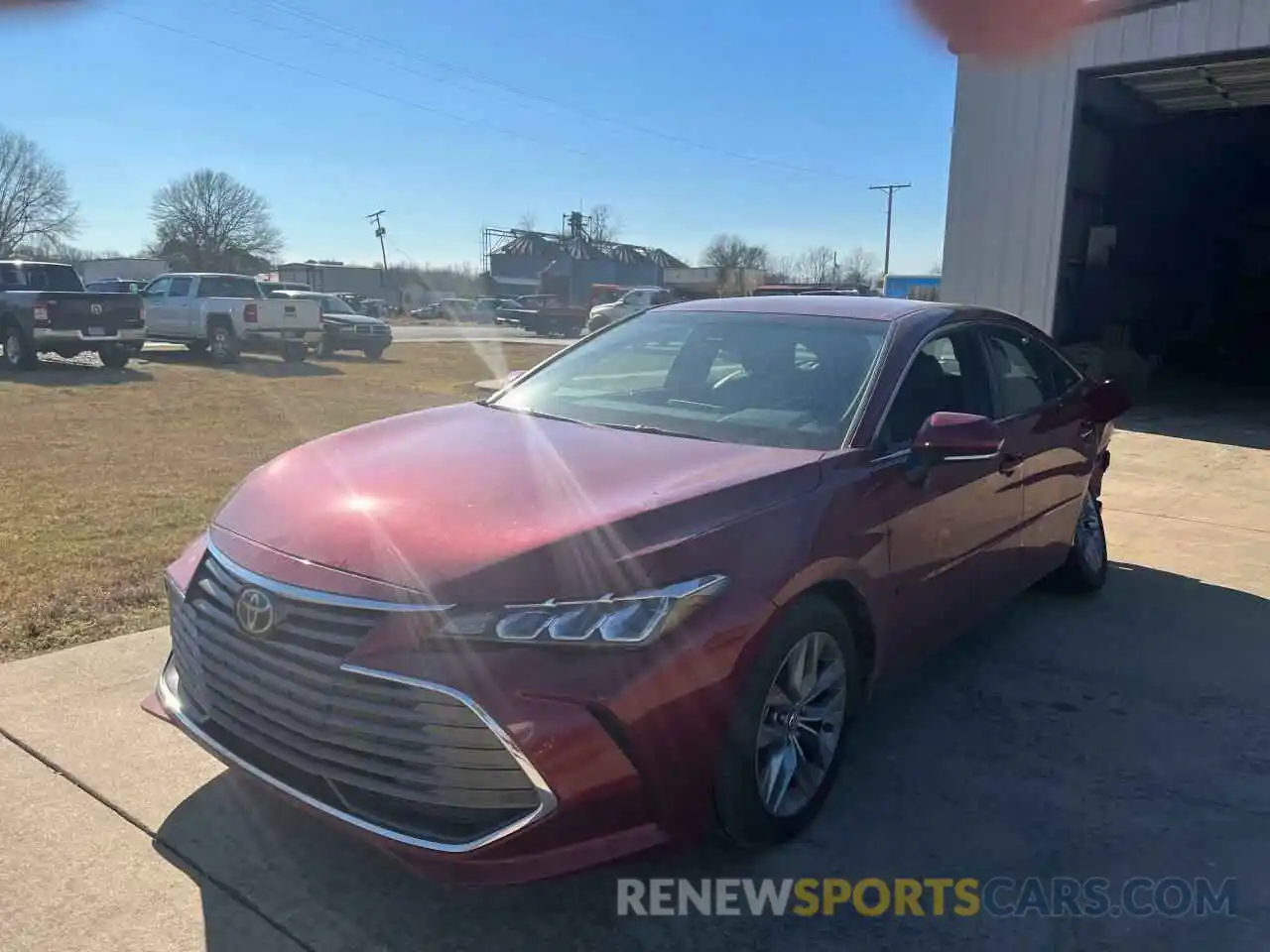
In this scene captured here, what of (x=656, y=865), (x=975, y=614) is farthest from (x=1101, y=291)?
(x=656, y=865)

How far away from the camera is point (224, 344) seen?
19766 millimetres

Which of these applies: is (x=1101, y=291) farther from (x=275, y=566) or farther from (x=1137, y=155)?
(x=275, y=566)

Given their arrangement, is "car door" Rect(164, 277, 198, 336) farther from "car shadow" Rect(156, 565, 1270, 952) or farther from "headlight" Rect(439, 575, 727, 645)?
"headlight" Rect(439, 575, 727, 645)

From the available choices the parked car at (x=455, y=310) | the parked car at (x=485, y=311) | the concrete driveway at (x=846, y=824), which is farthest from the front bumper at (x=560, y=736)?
the parked car at (x=455, y=310)

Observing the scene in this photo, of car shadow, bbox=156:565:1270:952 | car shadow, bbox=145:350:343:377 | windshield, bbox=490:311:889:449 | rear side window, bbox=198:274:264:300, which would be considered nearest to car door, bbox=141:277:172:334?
car shadow, bbox=145:350:343:377

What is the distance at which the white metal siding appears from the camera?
12766 mm

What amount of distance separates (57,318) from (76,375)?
102 centimetres

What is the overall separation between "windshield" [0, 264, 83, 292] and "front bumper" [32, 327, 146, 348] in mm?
1065

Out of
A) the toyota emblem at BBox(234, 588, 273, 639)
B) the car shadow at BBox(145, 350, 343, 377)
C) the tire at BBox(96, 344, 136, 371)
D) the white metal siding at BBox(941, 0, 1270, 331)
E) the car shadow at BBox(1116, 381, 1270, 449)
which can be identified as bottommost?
the car shadow at BBox(1116, 381, 1270, 449)

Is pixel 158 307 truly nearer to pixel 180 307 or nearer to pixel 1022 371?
pixel 180 307

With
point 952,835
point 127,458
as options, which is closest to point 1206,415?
point 952,835

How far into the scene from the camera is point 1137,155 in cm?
1809

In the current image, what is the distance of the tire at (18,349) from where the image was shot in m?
16.2

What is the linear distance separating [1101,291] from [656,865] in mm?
17613
